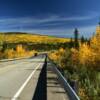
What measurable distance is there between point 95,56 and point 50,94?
21072 mm

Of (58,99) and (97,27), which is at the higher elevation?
(97,27)

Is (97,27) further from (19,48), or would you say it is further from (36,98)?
(19,48)

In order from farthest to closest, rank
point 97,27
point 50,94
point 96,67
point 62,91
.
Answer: point 97,27, point 96,67, point 62,91, point 50,94

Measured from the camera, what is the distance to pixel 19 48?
163375 mm

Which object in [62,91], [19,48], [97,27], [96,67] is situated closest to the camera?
[62,91]

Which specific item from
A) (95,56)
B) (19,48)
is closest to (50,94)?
(95,56)

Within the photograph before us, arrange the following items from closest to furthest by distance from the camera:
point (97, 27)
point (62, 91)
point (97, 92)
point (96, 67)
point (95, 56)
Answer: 1. point (97, 92)
2. point (62, 91)
3. point (96, 67)
4. point (95, 56)
5. point (97, 27)

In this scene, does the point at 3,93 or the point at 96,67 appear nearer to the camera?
the point at 3,93

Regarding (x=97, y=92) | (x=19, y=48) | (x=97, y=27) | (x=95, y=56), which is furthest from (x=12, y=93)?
(x=19, y=48)

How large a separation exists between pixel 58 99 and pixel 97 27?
997 inches

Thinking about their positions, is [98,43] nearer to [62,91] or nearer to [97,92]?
[62,91]

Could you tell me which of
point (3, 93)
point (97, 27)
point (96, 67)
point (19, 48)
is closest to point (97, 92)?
point (3, 93)

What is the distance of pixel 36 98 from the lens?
1508 cm

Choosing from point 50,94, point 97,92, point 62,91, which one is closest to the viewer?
point 97,92
